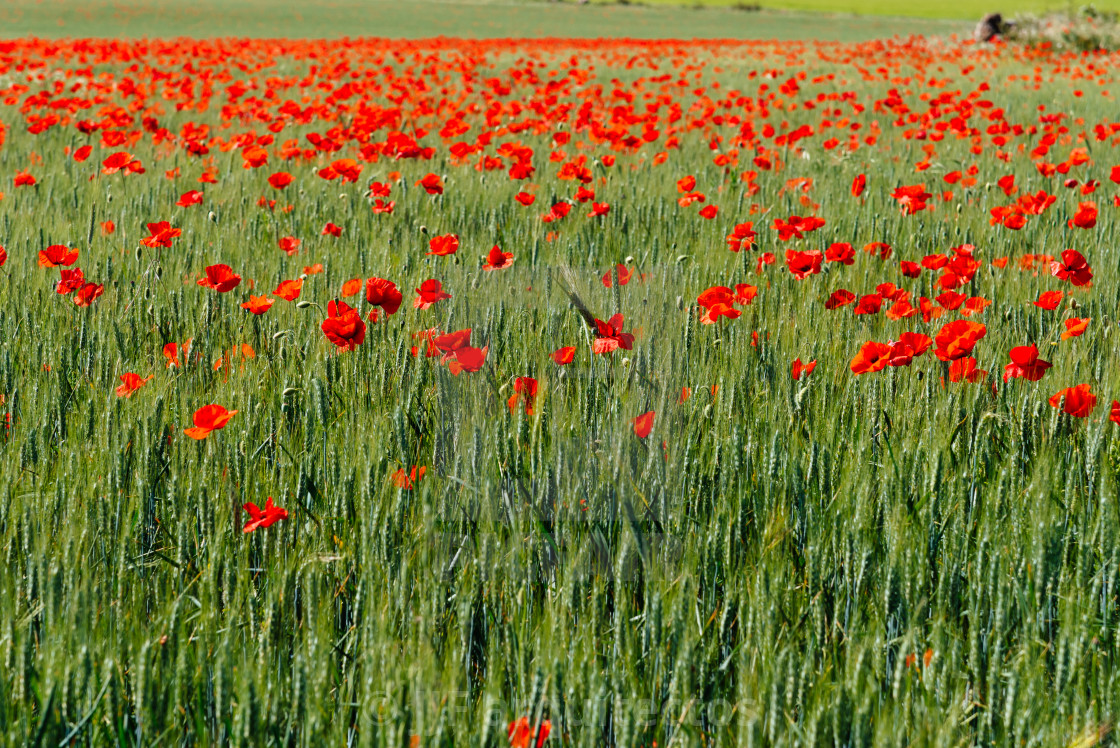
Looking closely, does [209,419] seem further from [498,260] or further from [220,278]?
[498,260]

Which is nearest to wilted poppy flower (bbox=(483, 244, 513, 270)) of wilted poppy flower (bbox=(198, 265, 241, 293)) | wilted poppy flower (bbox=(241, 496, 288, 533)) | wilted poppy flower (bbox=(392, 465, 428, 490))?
wilted poppy flower (bbox=(198, 265, 241, 293))

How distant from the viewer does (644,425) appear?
1.37 meters

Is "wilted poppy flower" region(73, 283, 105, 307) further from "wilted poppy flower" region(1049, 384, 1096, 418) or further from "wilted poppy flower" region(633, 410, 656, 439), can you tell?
"wilted poppy flower" region(1049, 384, 1096, 418)

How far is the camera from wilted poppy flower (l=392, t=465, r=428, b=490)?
143 centimetres

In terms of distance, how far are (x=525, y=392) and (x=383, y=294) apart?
1.58 feet

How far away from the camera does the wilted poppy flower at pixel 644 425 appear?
4.48 feet

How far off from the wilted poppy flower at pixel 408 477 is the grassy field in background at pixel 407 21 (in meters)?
23.8

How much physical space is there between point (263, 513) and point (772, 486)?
0.81m

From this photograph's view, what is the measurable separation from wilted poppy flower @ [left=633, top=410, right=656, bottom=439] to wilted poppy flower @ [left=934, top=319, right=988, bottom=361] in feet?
2.37

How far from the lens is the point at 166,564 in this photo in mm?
1388

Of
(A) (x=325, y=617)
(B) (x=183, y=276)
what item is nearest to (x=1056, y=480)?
(A) (x=325, y=617)

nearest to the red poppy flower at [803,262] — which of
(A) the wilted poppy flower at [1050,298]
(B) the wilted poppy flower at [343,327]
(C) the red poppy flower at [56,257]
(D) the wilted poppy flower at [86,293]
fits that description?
(A) the wilted poppy flower at [1050,298]

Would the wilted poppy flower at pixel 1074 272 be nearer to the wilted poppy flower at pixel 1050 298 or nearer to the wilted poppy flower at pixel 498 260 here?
the wilted poppy flower at pixel 1050 298

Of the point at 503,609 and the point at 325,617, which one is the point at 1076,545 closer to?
the point at 503,609
